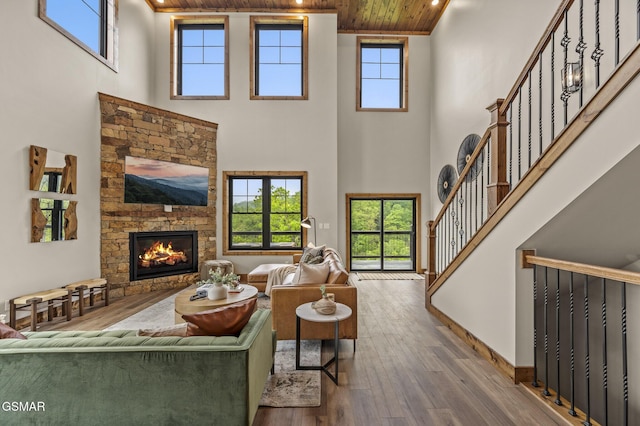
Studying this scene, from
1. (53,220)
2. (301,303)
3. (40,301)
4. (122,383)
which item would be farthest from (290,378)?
(53,220)

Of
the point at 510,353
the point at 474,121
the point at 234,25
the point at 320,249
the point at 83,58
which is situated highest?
the point at 234,25

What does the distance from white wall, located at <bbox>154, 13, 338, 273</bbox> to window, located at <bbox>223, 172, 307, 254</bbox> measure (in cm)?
27

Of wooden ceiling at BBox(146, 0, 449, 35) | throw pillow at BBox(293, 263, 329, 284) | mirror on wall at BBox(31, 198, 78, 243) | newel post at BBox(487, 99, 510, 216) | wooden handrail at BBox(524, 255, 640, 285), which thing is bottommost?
throw pillow at BBox(293, 263, 329, 284)

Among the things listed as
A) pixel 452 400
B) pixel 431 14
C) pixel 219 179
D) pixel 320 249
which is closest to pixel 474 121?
pixel 431 14

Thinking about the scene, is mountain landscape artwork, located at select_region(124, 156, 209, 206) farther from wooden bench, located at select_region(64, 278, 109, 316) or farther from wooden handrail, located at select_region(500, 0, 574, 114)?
wooden handrail, located at select_region(500, 0, 574, 114)

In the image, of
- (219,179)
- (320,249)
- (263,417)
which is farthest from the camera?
(219,179)

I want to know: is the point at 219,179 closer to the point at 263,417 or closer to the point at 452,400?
the point at 263,417

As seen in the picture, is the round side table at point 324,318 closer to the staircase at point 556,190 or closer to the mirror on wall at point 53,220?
the staircase at point 556,190

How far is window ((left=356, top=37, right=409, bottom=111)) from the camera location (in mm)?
7262

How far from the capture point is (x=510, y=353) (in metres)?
2.60

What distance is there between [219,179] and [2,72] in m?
3.49

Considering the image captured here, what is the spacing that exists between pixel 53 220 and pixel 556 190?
5636mm

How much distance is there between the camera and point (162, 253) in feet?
18.9
